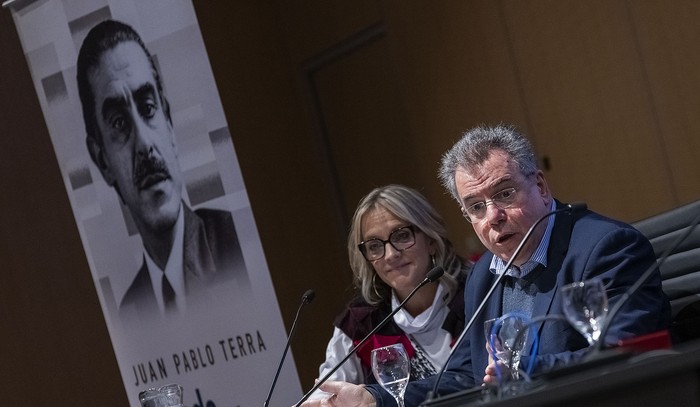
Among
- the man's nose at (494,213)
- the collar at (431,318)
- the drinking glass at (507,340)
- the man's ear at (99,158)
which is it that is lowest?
the collar at (431,318)

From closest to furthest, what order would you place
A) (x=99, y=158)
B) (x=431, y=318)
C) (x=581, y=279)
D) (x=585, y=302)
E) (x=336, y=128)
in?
(x=585, y=302) < (x=581, y=279) < (x=431, y=318) < (x=99, y=158) < (x=336, y=128)

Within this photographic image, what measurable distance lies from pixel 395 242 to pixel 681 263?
3.31ft

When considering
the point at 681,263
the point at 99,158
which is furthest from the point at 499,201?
the point at 99,158

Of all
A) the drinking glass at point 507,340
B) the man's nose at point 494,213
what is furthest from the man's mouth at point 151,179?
the drinking glass at point 507,340

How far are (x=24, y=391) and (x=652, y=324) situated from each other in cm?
435

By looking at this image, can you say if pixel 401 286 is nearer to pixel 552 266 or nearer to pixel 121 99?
pixel 552 266

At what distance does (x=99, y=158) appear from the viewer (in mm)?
4543

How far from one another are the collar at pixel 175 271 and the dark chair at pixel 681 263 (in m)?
Result: 2.34

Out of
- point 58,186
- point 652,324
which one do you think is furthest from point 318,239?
point 652,324

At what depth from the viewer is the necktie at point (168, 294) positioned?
442 centimetres

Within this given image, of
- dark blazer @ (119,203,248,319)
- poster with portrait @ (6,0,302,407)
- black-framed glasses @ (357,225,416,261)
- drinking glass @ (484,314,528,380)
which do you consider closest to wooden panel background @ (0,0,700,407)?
poster with portrait @ (6,0,302,407)

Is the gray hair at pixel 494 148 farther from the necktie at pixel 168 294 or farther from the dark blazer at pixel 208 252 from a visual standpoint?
the necktie at pixel 168 294

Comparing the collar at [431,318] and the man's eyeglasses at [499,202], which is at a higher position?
the man's eyeglasses at [499,202]

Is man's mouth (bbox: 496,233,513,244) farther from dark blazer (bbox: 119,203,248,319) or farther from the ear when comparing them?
dark blazer (bbox: 119,203,248,319)
